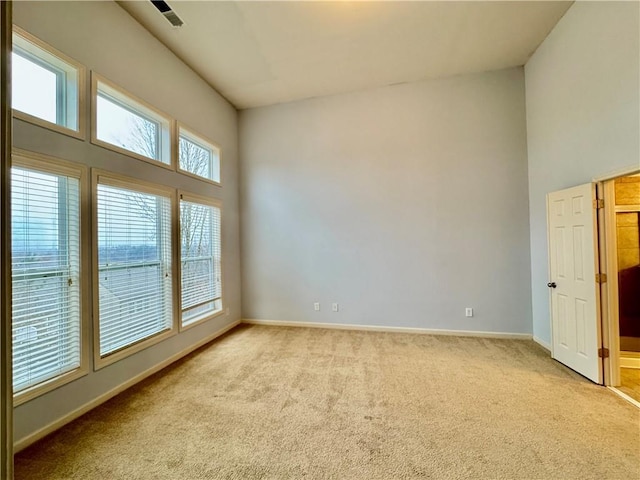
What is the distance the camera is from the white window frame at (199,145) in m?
3.37

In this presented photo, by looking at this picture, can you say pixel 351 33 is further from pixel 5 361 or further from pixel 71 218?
pixel 5 361

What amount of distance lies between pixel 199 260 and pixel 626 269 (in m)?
5.59

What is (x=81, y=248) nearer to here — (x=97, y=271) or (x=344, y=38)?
(x=97, y=271)

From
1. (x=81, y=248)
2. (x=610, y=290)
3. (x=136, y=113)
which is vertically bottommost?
(x=610, y=290)

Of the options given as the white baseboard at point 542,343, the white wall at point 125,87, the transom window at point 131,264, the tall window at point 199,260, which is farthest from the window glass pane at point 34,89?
the white baseboard at point 542,343

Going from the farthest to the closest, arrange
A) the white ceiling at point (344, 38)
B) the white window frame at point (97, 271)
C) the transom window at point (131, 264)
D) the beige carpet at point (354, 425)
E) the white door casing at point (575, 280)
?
the white ceiling at point (344, 38) < the white door casing at point (575, 280) < the transom window at point (131, 264) < the white window frame at point (97, 271) < the beige carpet at point (354, 425)

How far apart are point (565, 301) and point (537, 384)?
996 mm

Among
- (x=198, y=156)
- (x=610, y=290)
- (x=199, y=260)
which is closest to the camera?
(x=610, y=290)

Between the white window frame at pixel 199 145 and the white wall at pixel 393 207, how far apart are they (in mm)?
589

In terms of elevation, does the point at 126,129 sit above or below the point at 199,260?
above

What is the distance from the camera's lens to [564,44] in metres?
2.94

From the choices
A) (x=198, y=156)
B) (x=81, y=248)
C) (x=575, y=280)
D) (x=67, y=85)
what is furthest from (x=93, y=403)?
(x=575, y=280)

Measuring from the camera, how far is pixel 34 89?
2.06 m

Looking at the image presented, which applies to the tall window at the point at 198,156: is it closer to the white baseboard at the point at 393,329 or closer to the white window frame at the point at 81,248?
the white window frame at the point at 81,248
